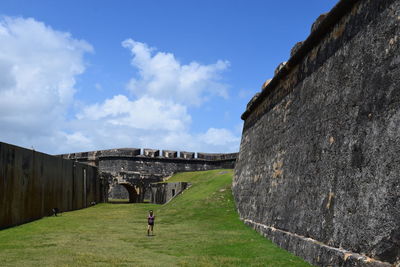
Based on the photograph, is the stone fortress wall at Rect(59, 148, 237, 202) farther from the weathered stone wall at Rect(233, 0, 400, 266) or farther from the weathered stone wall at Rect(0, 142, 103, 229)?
the weathered stone wall at Rect(233, 0, 400, 266)

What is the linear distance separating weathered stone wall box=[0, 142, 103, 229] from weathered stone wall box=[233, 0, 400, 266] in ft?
28.0

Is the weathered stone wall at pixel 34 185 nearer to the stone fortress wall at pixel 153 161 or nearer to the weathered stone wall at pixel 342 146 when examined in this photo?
the weathered stone wall at pixel 342 146

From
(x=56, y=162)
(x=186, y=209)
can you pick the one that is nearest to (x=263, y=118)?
(x=186, y=209)

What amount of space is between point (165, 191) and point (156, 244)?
60.6 feet

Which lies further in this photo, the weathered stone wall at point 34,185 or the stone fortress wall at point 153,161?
the stone fortress wall at point 153,161

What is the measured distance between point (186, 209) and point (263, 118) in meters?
5.17

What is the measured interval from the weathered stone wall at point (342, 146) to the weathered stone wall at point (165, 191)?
14435 millimetres

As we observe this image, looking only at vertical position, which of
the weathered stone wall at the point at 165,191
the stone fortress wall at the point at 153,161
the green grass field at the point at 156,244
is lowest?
the green grass field at the point at 156,244

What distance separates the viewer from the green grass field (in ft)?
22.8

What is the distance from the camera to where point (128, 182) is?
31.6 metres

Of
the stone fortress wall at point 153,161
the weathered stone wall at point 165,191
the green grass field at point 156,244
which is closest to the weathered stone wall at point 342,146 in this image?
the green grass field at point 156,244

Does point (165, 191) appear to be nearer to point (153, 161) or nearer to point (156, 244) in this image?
point (153, 161)

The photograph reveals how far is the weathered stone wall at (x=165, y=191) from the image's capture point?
79.0 ft

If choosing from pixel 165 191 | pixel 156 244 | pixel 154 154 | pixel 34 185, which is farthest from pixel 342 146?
pixel 154 154
